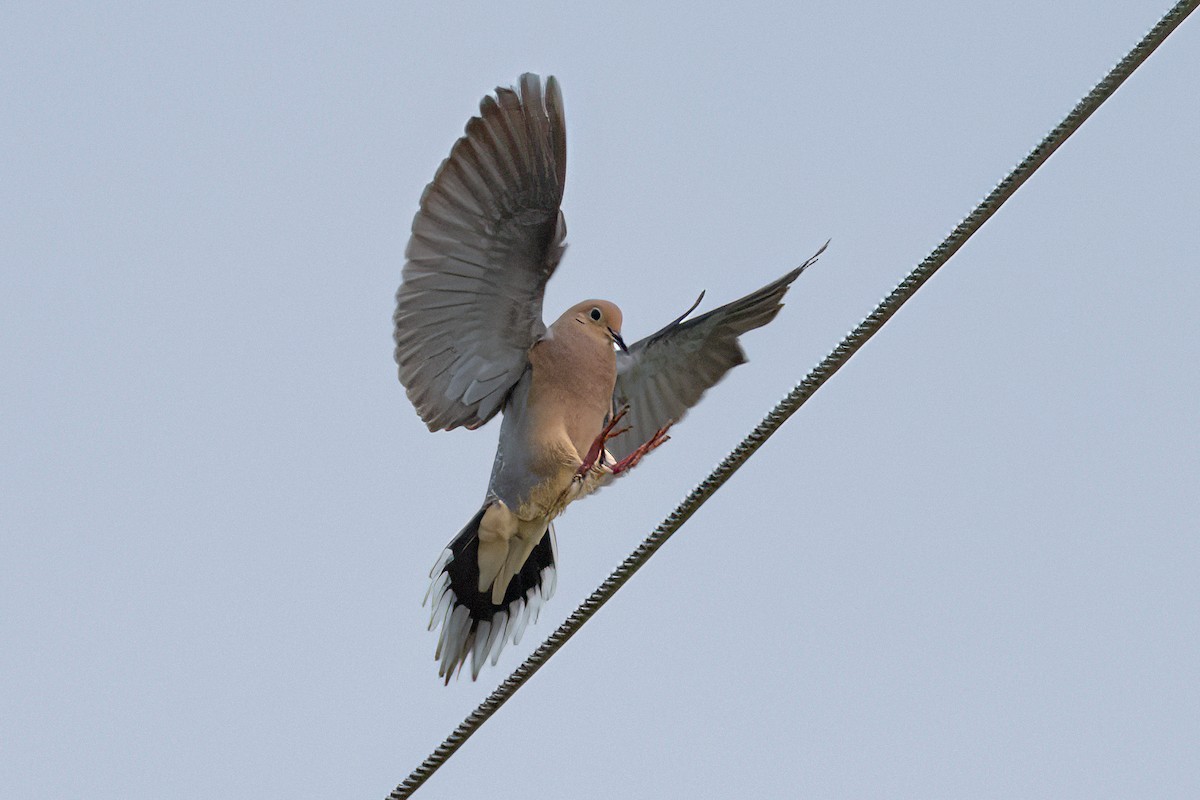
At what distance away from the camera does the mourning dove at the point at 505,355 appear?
494cm

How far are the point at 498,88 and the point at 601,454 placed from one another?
1149 mm

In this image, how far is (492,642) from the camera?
5.18m

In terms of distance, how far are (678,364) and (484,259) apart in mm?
1151

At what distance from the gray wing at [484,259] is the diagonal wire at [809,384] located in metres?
1.76

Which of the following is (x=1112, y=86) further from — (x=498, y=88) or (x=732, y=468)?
(x=498, y=88)

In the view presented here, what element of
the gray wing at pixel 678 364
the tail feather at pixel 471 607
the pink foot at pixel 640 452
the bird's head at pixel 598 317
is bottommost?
the tail feather at pixel 471 607

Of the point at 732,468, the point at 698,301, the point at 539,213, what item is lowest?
the point at 732,468

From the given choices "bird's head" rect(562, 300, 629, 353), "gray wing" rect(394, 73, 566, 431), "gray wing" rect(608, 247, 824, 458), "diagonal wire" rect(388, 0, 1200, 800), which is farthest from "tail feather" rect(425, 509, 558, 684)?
"diagonal wire" rect(388, 0, 1200, 800)

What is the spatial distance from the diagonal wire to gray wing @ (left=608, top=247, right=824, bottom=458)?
2.38 meters

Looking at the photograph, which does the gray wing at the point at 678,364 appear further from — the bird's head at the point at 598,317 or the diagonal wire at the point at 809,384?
the diagonal wire at the point at 809,384

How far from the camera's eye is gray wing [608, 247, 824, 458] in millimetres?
5875

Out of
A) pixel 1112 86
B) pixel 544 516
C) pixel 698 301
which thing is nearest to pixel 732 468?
pixel 1112 86

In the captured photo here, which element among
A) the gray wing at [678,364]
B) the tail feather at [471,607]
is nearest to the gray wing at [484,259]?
the tail feather at [471,607]

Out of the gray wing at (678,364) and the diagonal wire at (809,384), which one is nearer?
the diagonal wire at (809,384)
